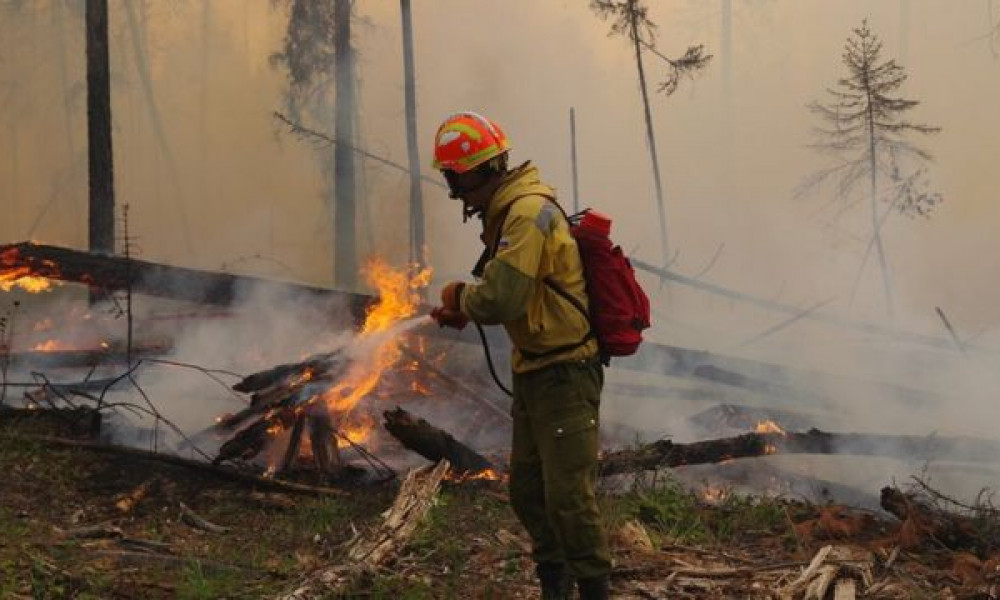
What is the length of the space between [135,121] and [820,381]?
23.2m

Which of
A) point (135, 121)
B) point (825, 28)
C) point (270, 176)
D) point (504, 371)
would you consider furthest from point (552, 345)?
point (135, 121)

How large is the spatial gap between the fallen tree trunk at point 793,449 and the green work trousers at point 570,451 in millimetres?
3112

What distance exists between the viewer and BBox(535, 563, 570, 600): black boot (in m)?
4.60

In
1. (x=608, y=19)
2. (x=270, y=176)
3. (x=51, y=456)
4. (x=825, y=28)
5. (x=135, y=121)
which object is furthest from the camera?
(x=135, y=121)

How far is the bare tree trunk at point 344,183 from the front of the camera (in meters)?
21.8

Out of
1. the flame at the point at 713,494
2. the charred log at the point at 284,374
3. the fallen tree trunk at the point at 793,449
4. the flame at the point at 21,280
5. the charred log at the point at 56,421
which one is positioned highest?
the flame at the point at 21,280

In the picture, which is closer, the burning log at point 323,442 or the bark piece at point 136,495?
the bark piece at point 136,495

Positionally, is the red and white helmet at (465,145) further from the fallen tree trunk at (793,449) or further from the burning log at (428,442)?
the fallen tree trunk at (793,449)

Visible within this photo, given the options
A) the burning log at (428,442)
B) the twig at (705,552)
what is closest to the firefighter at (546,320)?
the twig at (705,552)

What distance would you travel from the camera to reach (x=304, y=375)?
7852 mm

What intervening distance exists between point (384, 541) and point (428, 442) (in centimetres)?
194

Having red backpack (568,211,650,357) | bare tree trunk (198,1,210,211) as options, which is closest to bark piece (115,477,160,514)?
red backpack (568,211,650,357)

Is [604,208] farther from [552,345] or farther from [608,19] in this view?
[552,345]

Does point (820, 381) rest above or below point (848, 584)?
above
